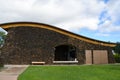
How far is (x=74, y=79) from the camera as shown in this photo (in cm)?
1538

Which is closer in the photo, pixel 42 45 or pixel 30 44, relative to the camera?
pixel 30 44

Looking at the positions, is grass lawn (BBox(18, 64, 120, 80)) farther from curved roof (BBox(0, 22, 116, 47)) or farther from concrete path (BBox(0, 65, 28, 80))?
curved roof (BBox(0, 22, 116, 47))

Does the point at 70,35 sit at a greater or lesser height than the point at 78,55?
greater

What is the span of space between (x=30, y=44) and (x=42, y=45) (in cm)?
160

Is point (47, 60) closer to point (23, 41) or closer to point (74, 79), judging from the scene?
point (23, 41)

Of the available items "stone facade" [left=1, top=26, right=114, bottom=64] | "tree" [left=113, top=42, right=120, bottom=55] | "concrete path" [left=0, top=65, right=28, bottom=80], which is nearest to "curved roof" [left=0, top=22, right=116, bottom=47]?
"stone facade" [left=1, top=26, right=114, bottom=64]

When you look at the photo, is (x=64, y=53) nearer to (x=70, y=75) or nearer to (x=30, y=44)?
(x=30, y=44)

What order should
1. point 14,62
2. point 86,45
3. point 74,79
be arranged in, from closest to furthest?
point 74,79 < point 14,62 < point 86,45

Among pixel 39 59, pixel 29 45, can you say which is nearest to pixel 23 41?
pixel 29 45

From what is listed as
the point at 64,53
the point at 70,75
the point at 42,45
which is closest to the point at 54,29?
the point at 42,45

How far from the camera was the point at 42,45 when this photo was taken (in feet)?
115

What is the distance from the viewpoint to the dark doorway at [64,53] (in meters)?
38.8

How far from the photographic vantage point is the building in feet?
112

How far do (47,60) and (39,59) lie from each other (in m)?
1.07
